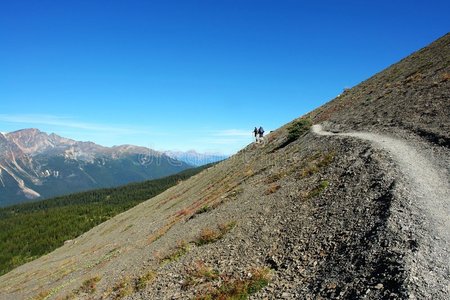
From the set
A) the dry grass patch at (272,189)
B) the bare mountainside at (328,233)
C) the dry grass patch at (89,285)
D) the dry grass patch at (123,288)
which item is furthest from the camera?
the dry grass patch at (272,189)

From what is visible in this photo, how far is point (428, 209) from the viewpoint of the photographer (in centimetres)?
1878

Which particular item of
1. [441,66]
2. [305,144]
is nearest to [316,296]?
[305,144]

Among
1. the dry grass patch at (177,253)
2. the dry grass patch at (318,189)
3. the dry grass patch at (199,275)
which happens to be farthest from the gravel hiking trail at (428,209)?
the dry grass patch at (177,253)

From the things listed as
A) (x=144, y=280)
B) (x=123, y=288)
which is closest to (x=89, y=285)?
(x=123, y=288)

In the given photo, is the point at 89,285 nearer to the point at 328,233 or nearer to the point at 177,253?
the point at 177,253

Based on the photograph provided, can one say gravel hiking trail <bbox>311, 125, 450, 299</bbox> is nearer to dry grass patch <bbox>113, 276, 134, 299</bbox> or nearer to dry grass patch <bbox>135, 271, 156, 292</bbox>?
dry grass patch <bbox>135, 271, 156, 292</bbox>

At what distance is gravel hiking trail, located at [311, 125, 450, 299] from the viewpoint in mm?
13711

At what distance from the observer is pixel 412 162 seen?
86.1ft

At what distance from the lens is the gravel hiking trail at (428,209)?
1371 cm

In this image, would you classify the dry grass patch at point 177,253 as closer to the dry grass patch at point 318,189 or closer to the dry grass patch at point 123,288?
the dry grass patch at point 123,288

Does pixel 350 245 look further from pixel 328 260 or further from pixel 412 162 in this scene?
pixel 412 162

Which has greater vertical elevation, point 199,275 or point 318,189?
point 318,189

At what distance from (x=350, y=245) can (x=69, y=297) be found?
76.4ft

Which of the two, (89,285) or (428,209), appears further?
(89,285)
